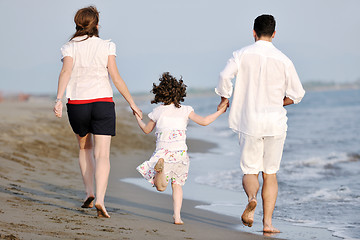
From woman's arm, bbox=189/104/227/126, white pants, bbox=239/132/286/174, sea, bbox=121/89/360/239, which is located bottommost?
sea, bbox=121/89/360/239

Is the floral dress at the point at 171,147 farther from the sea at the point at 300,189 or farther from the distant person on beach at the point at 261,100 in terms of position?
the sea at the point at 300,189

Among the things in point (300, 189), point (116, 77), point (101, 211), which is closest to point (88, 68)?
point (116, 77)

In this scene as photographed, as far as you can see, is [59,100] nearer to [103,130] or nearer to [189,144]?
[103,130]

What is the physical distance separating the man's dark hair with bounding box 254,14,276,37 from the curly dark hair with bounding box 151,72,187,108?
88cm

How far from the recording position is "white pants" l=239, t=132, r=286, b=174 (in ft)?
15.4

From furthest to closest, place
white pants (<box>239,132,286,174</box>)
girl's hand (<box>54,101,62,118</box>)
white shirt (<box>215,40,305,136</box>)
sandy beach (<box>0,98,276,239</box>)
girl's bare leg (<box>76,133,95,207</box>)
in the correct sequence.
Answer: girl's bare leg (<box>76,133,95,207</box>) → girl's hand (<box>54,101,62,118</box>) → white pants (<box>239,132,286,174</box>) → white shirt (<box>215,40,305,136</box>) → sandy beach (<box>0,98,276,239</box>)

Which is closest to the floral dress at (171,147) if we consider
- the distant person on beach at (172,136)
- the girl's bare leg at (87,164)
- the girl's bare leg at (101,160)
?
the distant person on beach at (172,136)

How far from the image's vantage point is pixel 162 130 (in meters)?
5.07

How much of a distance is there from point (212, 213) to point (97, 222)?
169cm

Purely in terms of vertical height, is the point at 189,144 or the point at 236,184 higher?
the point at 236,184

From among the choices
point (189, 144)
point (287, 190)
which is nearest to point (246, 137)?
point (287, 190)

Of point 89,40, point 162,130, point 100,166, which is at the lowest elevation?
point 100,166

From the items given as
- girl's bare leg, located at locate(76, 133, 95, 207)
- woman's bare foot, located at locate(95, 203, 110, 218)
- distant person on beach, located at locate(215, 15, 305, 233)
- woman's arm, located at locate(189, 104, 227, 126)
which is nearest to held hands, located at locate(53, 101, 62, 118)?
girl's bare leg, located at locate(76, 133, 95, 207)

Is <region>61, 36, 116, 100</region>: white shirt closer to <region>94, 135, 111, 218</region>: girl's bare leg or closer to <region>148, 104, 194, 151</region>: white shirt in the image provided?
<region>94, 135, 111, 218</region>: girl's bare leg
